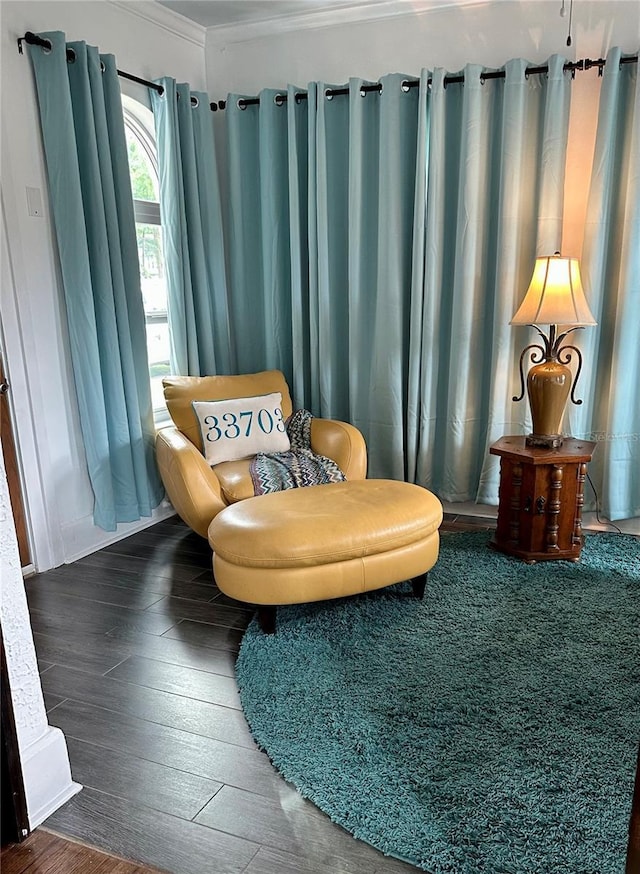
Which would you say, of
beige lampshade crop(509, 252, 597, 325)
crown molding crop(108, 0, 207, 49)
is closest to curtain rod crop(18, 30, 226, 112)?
crown molding crop(108, 0, 207, 49)

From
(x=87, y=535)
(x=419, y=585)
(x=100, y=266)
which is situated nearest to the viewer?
(x=419, y=585)

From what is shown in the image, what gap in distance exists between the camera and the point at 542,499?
307cm

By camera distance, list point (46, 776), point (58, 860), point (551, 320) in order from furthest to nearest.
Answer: point (551, 320) → point (46, 776) → point (58, 860)

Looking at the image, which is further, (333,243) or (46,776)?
(333,243)

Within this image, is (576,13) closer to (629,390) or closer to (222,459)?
(629,390)

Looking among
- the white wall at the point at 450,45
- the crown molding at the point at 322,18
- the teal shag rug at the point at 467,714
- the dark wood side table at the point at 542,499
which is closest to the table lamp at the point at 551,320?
the dark wood side table at the point at 542,499

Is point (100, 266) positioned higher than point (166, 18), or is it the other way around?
point (166, 18)

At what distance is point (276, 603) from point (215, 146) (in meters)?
2.87

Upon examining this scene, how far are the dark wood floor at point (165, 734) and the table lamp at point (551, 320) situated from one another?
1578 millimetres

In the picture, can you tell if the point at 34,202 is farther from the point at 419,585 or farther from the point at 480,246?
the point at 419,585

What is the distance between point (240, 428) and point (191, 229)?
1204 mm

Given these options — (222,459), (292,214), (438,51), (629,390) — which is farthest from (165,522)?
(438,51)

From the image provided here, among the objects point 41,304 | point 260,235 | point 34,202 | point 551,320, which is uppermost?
point 34,202

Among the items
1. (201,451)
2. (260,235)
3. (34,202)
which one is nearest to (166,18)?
(260,235)
